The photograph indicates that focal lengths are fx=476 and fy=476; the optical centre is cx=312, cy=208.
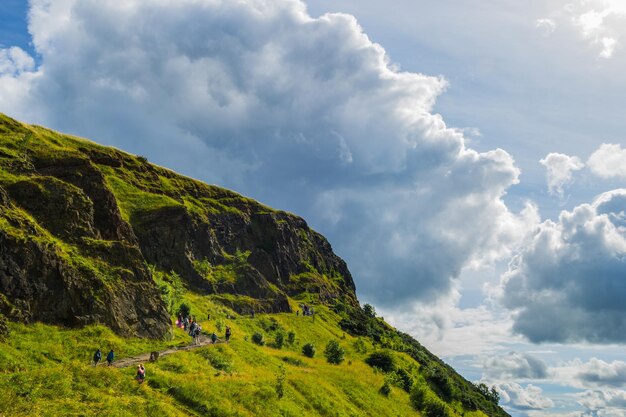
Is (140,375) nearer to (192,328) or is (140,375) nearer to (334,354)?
(192,328)

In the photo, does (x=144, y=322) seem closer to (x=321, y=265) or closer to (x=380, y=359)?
(x=380, y=359)

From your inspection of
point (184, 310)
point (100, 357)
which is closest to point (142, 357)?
point (100, 357)

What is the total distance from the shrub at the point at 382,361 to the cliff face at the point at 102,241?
2908 cm

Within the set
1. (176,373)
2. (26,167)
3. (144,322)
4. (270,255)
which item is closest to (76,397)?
(176,373)

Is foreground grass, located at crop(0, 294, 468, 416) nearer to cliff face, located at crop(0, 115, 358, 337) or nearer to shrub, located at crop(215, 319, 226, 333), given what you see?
shrub, located at crop(215, 319, 226, 333)

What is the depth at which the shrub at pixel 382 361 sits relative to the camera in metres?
104

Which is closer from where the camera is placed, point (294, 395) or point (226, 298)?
point (294, 395)

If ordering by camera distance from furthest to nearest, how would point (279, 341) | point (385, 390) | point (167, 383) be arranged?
point (279, 341) < point (385, 390) < point (167, 383)

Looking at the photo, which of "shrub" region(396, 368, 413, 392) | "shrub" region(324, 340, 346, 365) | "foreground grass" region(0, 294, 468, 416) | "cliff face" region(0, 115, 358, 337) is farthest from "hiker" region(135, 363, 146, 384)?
"shrub" region(396, 368, 413, 392)

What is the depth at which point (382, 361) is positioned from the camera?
107 meters

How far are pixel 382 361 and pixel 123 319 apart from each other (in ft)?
227

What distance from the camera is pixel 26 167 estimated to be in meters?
64.6

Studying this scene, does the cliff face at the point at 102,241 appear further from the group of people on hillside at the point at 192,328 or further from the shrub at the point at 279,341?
the shrub at the point at 279,341

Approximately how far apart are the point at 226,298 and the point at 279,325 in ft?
46.0
